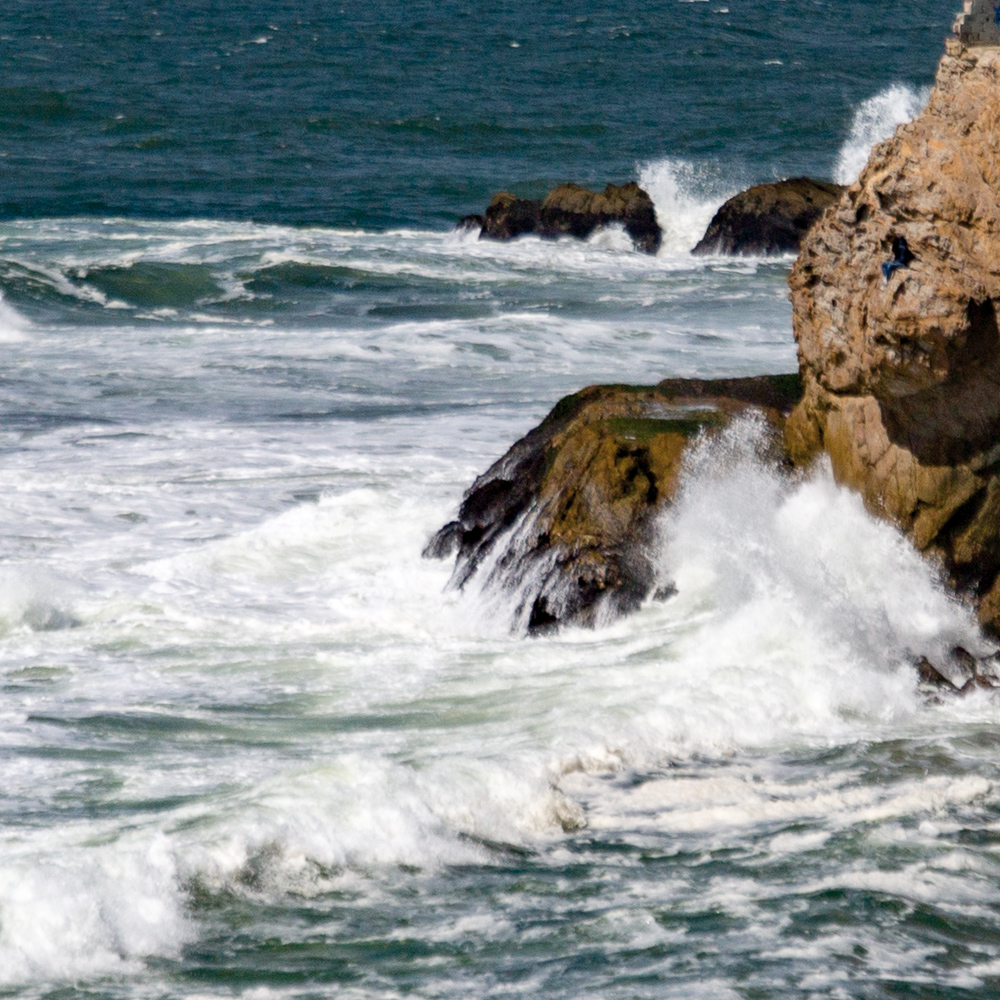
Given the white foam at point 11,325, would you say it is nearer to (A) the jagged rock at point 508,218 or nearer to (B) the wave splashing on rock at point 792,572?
(A) the jagged rock at point 508,218

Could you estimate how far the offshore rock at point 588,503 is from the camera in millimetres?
8148

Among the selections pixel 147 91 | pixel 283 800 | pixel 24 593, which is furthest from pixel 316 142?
pixel 283 800

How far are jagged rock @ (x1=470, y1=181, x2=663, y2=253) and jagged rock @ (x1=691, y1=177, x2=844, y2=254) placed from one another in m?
1.10

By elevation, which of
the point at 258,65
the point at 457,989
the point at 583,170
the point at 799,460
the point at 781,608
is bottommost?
the point at 457,989

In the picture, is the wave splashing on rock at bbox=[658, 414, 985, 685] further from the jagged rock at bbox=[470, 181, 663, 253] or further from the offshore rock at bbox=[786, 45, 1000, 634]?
the jagged rock at bbox=[470, 181, 663, 253]

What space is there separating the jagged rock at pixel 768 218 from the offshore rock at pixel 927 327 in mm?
19018

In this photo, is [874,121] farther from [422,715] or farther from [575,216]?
[422,715]

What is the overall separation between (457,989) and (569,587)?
354 cm

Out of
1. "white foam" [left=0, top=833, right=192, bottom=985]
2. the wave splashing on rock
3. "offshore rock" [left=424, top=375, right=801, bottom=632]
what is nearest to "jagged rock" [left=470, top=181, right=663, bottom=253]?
"offshore rock" [left=424, top=375, right=801, bottom=632]

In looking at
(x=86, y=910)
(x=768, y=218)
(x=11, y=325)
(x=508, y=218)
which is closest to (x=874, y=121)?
(x=768, y=218)

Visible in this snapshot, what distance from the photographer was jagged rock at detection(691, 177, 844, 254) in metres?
26.6

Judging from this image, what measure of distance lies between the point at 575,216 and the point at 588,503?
2034 cm

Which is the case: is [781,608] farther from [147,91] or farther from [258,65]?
[258,65]

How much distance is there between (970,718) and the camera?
22.3ft
